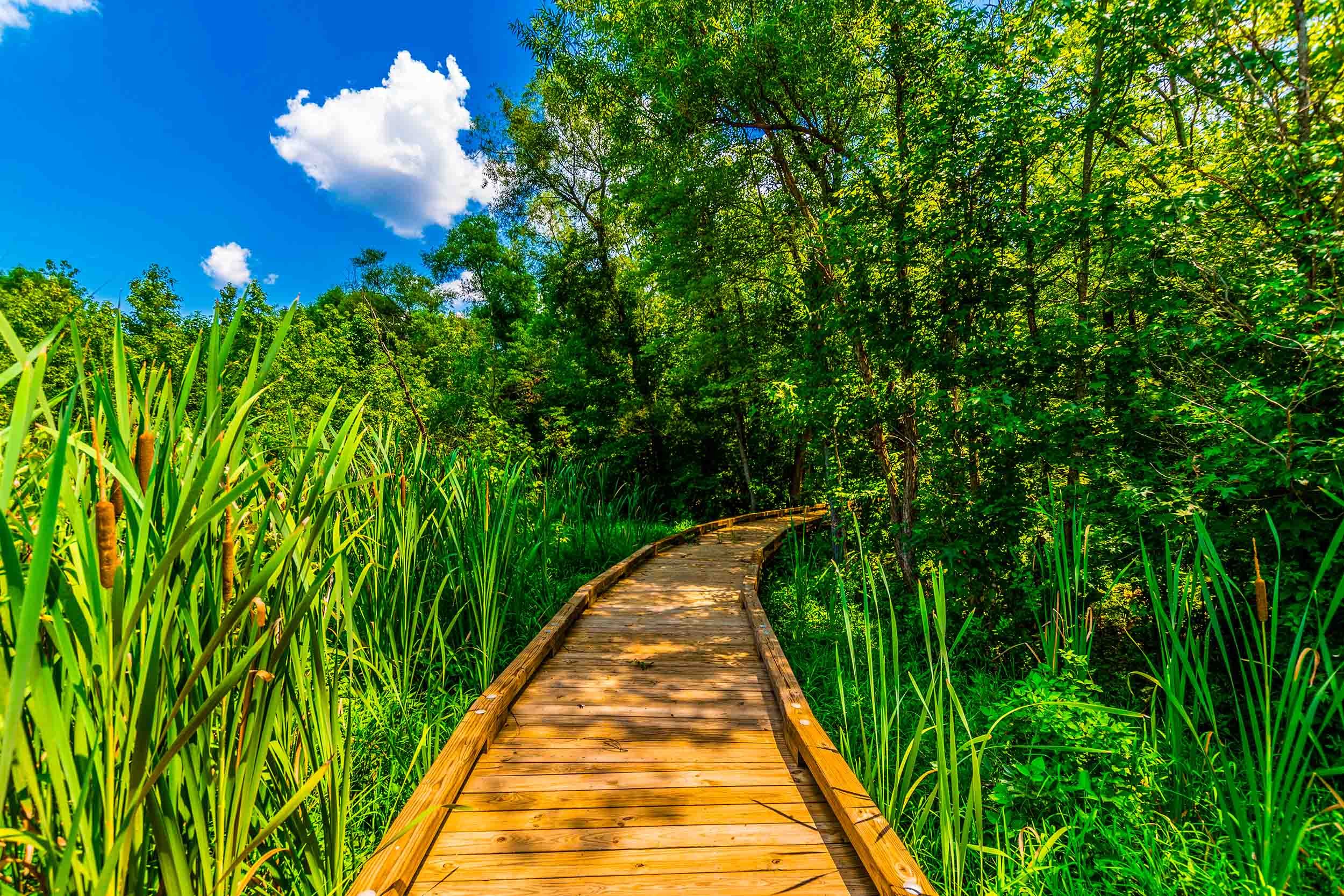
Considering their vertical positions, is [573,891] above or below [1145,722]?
above

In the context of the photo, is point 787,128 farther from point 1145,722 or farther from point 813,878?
point 813,878

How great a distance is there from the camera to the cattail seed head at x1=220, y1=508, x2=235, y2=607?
3.09 ft

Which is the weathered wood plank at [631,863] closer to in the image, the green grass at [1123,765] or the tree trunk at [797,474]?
the green grass at [1123,765]

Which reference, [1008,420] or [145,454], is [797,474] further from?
[145,454]

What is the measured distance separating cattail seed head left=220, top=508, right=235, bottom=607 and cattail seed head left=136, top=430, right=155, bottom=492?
0.41ft

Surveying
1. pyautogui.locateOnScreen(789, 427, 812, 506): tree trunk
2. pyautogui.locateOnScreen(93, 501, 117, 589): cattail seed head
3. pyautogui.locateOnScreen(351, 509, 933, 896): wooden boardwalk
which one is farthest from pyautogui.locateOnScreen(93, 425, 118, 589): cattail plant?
pyautogui.locateOnScreen(789, 427, 812, 506): tree trunk

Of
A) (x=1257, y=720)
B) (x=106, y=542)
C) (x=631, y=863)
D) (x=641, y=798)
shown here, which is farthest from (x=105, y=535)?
(x=1257, y=720)

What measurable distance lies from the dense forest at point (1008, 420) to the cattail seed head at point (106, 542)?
0.09 meters

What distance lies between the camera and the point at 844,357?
20.3 feet

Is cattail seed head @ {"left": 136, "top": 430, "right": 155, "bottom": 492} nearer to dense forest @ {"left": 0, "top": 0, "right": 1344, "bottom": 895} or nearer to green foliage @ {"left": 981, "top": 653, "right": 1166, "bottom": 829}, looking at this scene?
dense forest @ {"left": 0, "top": 0, "right": 1344, "bottom": 895}

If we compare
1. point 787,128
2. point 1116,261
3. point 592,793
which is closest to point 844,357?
point 1116,261

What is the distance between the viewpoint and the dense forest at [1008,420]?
1465mm

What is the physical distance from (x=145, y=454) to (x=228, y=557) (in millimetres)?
227

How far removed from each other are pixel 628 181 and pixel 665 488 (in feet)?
26.0
